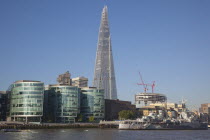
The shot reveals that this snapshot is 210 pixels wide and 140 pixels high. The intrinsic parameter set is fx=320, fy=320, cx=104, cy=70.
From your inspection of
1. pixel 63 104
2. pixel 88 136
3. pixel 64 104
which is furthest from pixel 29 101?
pixel 88 136

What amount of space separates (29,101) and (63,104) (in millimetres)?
23682

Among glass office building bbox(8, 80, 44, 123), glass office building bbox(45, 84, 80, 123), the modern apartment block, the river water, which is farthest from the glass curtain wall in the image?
the river water

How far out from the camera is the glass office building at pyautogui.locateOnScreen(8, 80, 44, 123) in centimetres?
16562

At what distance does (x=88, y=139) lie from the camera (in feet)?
297

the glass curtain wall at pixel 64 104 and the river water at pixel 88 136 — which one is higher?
the glass curtain wall at pixel 64 104

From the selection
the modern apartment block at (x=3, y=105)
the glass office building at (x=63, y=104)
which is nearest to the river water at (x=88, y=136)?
the glass office building at (x=63, y=104)

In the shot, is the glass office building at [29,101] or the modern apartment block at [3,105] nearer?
the glass office building at [29,101]

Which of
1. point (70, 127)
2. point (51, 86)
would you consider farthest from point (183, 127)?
point (51, 86)

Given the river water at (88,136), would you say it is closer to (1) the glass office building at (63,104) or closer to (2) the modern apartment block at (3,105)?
(1) the glass office building at (63,104)

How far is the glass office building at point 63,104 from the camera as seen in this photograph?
601 feet

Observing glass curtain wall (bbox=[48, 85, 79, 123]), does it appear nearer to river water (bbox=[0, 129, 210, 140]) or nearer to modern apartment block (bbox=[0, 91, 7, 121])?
modern apartment block (bbox=[0, 91, 7, 121])

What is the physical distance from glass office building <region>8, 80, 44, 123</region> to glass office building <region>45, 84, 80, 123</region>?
607 inches

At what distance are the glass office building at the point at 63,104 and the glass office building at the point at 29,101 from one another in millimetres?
15429

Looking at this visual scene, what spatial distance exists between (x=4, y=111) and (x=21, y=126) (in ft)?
167
